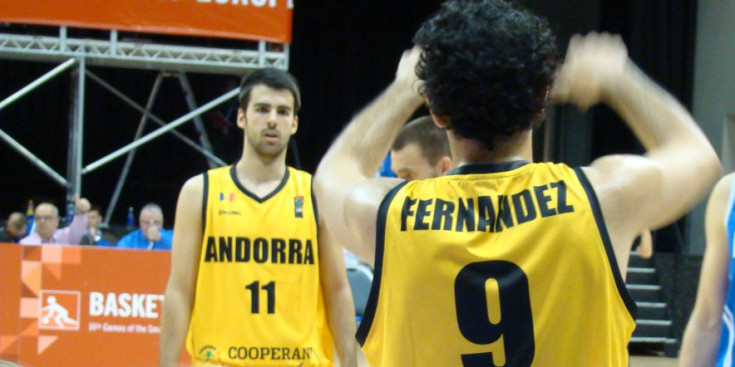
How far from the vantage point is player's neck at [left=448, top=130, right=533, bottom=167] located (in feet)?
6.22

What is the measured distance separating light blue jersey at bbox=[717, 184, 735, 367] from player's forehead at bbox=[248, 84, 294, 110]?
7.13ft

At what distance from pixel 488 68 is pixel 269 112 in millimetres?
2502

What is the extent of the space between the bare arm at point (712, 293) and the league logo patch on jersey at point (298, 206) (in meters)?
1.99

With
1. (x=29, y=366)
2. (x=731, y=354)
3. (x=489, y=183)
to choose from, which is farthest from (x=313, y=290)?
(x=29, y=366)

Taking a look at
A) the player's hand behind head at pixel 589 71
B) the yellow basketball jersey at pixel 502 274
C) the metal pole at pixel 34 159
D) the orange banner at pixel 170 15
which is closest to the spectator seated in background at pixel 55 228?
the metal pole at pixel 34 159

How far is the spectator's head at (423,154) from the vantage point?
3.17 meters

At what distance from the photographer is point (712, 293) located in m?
2.52

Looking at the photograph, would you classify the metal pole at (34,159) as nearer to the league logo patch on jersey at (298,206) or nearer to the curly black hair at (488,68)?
the league logo patch on jersey at (298,206)

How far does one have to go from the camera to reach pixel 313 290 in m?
4.08

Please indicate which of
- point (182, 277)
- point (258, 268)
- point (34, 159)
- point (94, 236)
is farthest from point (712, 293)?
A: point (34, 159)

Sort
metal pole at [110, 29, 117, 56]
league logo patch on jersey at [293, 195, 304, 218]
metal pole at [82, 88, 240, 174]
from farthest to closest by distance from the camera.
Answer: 1. metal pole at [82, 88, 240, 174]
2. metal pole at [110, 29, 117, 56]
3. league logo patch on jersey at [293, 195, 304, 218]

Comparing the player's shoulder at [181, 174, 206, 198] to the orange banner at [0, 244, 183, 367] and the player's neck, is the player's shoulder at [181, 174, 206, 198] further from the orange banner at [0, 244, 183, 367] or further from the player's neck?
the orange banner at [0, 244, 183, 367]

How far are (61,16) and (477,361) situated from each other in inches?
349

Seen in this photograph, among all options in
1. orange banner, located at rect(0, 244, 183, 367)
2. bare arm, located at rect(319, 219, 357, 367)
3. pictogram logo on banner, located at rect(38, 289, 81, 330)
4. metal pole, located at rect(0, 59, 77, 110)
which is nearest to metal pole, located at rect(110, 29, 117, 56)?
metal pole, located at rect(0, 59, 77, 110)
